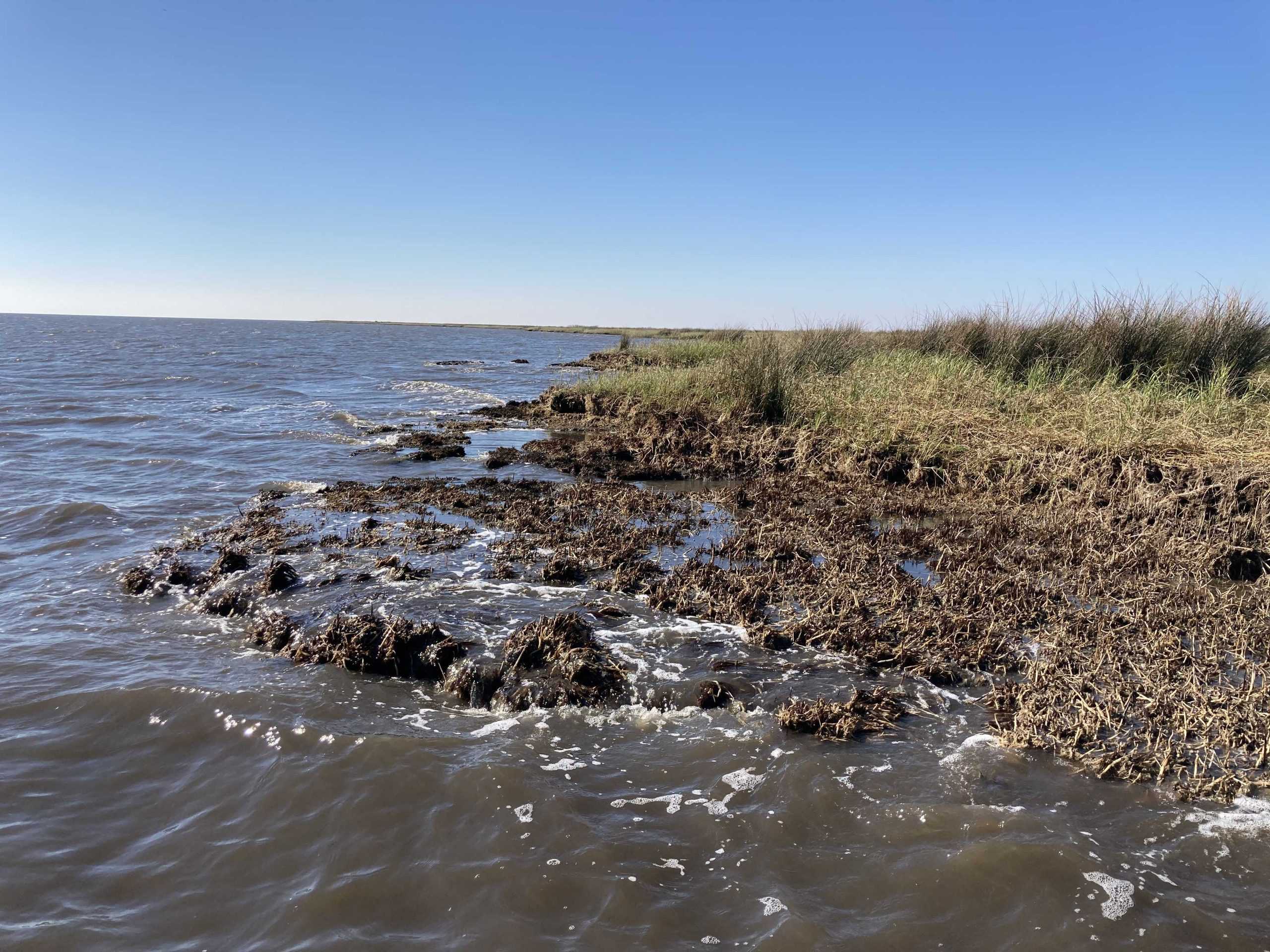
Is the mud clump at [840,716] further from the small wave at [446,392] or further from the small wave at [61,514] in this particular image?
the small wave at [446,392]

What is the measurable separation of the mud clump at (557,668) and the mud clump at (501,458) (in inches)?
275

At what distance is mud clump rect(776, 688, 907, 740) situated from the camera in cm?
422

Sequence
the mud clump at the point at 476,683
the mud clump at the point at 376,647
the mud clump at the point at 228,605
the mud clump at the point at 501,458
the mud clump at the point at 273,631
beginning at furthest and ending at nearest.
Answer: the mud clump at the point at 501,458, the mud clump at the point at 228,605, the mud clump at the point at 273,631, the mud clump at the point at 376,647, the mud clump at the point at 476,683

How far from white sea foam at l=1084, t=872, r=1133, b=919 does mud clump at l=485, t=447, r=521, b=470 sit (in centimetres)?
997

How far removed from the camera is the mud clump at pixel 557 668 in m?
4.67

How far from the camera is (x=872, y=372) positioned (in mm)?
13805

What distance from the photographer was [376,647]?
523 cm

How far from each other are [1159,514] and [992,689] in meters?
4.35

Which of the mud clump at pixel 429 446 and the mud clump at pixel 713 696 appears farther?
the mud clump at pixel 429 446

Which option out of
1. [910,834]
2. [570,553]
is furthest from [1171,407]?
[910,834]

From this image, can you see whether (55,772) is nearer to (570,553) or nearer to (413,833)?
(413,833)

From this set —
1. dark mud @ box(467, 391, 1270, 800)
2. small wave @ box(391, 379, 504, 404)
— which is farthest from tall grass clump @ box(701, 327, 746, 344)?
dark mud @ box(467, 391, 1270, 800)

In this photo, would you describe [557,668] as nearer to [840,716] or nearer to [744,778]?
[744,778]

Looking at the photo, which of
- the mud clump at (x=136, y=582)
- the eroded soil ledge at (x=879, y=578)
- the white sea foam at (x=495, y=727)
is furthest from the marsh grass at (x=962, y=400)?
the mud clump at (x=136, y=582)
